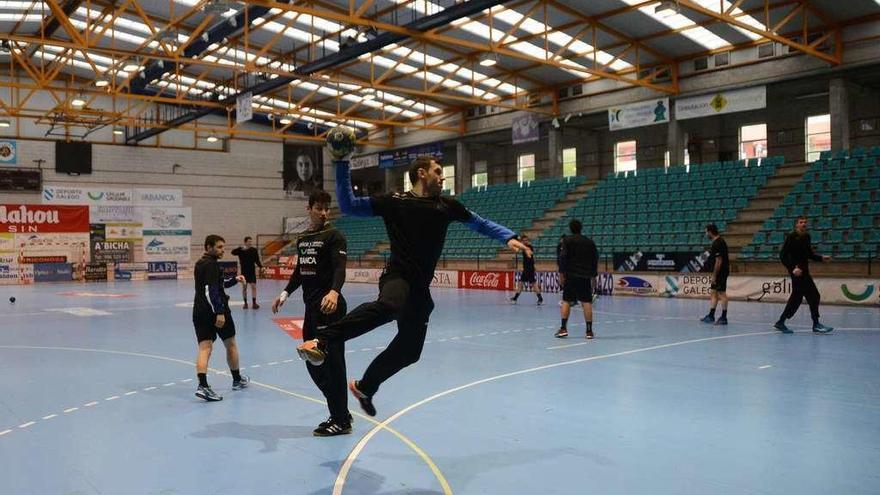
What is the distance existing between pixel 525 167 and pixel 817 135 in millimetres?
14943

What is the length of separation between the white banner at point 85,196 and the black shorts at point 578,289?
31.3 meters

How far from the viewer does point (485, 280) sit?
2475 cm

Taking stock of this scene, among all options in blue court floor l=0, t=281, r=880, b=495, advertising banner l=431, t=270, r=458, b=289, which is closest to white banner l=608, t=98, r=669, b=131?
advertising banner l=431, t=270, r=458, b=289

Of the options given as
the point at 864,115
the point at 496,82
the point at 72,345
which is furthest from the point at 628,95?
the point at 72,345

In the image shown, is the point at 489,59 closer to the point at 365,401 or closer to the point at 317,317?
Result: the point at 317,317

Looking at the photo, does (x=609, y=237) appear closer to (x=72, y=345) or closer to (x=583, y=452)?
(x=72, y=345)

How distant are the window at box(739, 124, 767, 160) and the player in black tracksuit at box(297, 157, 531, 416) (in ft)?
92.7

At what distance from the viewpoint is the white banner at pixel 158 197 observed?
36250 mm

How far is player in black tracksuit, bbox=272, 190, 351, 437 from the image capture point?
527 cm

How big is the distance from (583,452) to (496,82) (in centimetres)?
2774

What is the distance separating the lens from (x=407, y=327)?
484 cm

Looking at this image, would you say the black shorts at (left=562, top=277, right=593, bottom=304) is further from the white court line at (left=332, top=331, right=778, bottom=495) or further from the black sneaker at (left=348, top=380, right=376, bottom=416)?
the black sneaker at (left=348, top=380, right=376, bottom=416)

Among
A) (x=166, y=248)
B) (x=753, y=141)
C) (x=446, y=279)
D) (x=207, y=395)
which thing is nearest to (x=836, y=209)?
(x=753, y=141)

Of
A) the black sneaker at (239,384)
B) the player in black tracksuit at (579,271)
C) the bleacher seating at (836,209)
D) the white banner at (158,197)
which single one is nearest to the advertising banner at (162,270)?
the white banner at (158,197)
